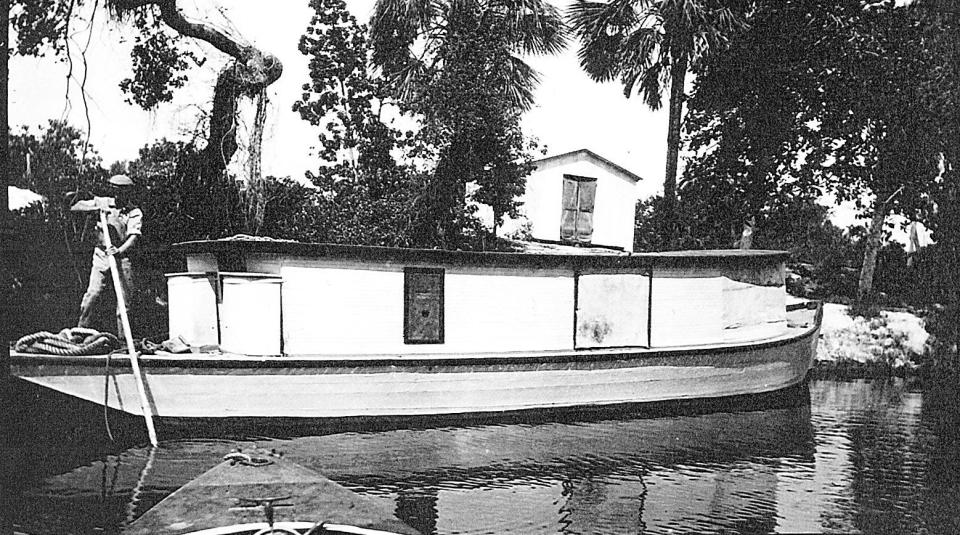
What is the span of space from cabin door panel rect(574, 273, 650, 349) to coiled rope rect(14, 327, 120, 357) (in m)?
4.87

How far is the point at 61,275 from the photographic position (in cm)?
612

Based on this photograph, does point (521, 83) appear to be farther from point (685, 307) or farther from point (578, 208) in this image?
point (685, 307)

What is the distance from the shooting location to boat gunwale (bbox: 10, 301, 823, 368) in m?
6.48

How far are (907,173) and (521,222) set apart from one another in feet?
20.7

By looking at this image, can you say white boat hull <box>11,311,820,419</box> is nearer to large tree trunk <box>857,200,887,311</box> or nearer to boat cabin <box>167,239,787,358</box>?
boat cabin <box>167,239,787,358</box>

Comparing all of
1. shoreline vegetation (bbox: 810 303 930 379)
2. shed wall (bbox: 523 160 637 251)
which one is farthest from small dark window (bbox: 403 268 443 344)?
shoreline vegetation (bbox: 810 303 930 379)

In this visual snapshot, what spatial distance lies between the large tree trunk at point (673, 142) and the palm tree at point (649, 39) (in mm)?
16

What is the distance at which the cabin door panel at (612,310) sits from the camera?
8.85 m

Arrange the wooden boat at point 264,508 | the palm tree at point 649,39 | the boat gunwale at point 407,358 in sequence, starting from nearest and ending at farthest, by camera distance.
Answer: the wooden boat at point 264,508 < the boat gunwale at point 407,358 < the palm tree at point 649,39

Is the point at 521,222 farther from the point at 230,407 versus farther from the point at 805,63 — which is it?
the point at 230,407

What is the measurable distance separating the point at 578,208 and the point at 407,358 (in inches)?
298

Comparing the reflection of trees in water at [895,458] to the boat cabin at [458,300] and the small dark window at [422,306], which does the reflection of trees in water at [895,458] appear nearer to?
the boat cabin at [458,300]

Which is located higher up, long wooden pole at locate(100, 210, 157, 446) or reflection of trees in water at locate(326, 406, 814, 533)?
long wooden pole at locate(100, 210, 157, 446)

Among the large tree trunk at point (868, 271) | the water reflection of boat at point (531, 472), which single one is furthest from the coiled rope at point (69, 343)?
the large tree trunk at point (868, 271)
